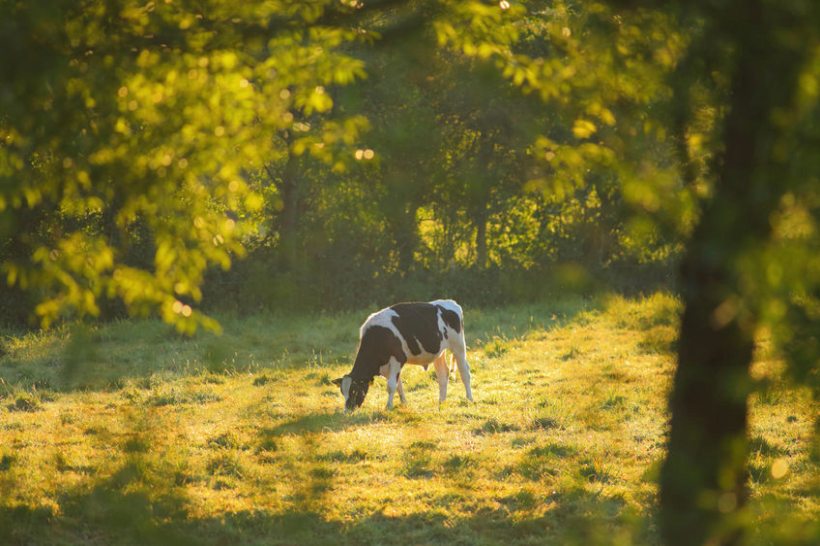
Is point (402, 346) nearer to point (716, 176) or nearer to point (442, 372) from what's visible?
point (442, 372)

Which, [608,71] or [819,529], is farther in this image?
[608,71]

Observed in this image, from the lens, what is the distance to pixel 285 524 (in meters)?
9.13

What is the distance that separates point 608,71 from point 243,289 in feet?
63.0

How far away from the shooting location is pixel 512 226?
26.4m

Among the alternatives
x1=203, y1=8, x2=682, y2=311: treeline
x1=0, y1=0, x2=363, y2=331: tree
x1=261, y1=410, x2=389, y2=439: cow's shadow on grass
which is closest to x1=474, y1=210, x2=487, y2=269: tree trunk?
x1=203, y1=8, x2=682, y2=311: treeline

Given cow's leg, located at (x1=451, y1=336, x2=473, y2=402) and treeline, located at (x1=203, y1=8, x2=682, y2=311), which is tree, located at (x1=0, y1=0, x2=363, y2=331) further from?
treeline, located at (x1=203, y1=8, x2=682, y2=311)

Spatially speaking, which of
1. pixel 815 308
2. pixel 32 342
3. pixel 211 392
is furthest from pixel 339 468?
pixel 32 342

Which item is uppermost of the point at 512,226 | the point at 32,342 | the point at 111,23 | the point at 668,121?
the point at 111,23

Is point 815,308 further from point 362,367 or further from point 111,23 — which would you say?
point 362,367

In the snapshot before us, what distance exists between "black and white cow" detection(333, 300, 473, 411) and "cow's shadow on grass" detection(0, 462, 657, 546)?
4.53m

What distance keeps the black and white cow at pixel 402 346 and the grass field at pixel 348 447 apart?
36 centimetres

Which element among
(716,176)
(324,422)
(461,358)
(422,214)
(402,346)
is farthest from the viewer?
(422,214)

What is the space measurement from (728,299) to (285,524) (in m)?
5.77

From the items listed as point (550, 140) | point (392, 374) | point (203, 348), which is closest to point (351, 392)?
point (392, 374)
